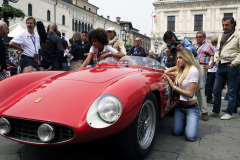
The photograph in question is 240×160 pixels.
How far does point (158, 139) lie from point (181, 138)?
13.1 inches

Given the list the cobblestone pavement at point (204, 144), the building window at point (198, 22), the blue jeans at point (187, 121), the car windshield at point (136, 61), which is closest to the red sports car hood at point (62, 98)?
the car windshield at point (136, 61)

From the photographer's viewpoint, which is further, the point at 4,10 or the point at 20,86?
the point at 4,10

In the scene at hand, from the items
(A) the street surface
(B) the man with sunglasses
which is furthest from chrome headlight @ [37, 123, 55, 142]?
(B) the man with sunglasses

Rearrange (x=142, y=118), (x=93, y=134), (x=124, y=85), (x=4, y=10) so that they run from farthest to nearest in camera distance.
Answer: (x=4, y=10)
(x=142, y=118)
(x=124, y=85)
(x=93, y=134)

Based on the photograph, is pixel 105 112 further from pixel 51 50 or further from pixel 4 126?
pixel 51 50

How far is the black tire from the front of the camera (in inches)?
84.0

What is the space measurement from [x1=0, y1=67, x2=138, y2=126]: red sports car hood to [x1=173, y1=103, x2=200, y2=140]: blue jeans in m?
1.09

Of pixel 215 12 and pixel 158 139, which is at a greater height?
pixel 215 12

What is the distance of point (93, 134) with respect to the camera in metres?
1.93

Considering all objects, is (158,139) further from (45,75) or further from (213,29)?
(213,29)

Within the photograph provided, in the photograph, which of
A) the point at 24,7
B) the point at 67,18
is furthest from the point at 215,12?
the point at 24,7

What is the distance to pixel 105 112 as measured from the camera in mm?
1972

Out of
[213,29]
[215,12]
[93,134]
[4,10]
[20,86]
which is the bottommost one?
[93,134]

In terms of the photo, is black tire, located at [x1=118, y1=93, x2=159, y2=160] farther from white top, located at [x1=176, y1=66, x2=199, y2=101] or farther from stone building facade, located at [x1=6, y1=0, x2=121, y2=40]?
stone building facade, located at [x1=6, y1=0, x2=121, y2=40]
